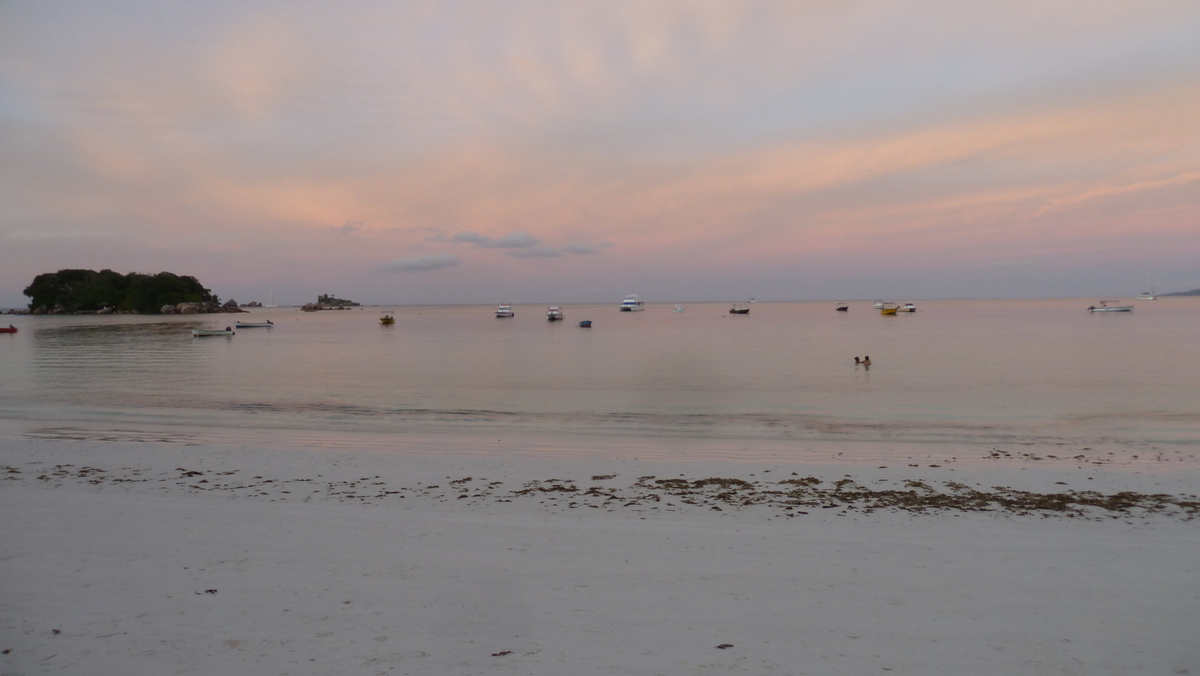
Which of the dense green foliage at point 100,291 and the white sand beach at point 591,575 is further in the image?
the dense green foliage at point 100,291

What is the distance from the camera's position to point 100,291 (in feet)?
499

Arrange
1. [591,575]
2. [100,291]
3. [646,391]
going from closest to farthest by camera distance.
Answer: [591,575] < [646,391] < [100,291]

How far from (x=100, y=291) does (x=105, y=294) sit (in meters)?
1.19

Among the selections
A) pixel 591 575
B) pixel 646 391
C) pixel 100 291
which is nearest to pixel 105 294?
pixel 100 291

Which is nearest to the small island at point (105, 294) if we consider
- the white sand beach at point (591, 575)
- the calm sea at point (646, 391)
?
the calm sea at point (646, 391)

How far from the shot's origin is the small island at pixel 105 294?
153 metres

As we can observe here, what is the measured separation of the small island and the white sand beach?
175562 millimetres

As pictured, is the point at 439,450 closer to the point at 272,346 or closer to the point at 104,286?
the point at 272,346

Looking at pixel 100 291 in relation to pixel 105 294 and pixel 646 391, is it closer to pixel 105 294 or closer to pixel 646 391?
pixel 105 294

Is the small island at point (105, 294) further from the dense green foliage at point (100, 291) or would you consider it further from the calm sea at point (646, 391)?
the calm sea at point (646, 391)

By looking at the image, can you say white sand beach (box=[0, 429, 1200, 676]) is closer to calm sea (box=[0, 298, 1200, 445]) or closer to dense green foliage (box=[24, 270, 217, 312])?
calm sea (box=[0, 298, 1200, 445])

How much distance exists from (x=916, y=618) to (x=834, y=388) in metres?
24.1

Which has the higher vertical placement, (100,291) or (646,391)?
(100,291)

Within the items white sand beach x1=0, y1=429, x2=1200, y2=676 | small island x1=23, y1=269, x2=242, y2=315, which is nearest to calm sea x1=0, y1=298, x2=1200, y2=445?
white sand beach x1=0, y1=429, x2=1200, y2=676
